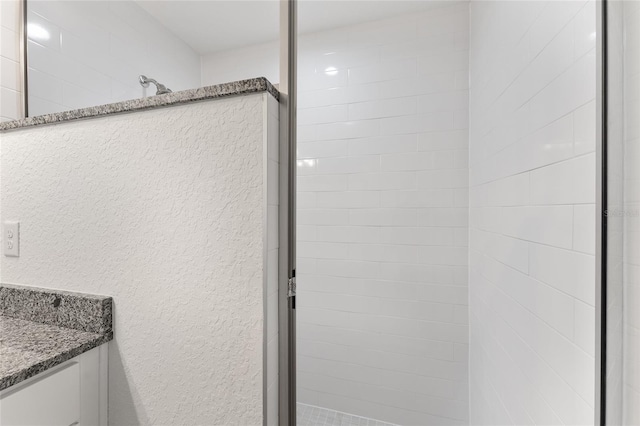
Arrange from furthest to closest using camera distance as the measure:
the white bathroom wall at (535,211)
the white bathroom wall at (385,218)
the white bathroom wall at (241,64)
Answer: the white bathroom wall at (385,218), the white bathroom wall at (241,64), the white bathroom wall at (535,211)

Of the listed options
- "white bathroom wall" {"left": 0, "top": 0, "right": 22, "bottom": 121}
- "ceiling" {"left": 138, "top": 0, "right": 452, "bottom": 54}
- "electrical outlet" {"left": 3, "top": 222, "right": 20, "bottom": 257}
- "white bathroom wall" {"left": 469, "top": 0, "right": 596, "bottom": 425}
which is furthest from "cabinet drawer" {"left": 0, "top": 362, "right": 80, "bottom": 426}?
"white bathroom wall" {"left": 469, "top": 0, "right": 596, "bottom": 425}

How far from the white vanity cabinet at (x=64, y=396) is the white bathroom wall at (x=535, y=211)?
1158 millimetres

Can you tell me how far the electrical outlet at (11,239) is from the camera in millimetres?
912

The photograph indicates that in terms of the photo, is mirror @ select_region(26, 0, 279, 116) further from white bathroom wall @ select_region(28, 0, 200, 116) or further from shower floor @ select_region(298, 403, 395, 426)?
shower floor @ select_region(298, 403, 395, 426)

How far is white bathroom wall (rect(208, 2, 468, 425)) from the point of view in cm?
149

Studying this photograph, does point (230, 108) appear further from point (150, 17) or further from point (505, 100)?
point (505, 100)

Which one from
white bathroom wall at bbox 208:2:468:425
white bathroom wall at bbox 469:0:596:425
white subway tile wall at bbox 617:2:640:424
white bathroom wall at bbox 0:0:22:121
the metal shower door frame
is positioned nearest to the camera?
white subway tile wall at bbox 617:2:640:424

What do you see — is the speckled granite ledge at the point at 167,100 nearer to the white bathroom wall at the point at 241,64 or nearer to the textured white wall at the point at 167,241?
the textured white wall at the point at 167,241

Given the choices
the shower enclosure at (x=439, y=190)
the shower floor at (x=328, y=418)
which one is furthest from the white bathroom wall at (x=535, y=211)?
the shower floor at (x=328, y=418)

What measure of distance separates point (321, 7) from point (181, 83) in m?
0.93

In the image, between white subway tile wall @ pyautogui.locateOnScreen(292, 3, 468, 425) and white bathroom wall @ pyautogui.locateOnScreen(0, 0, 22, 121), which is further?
white subway tile wall @ pyautogui.locateOnScreen(292, 3, 468, 425)

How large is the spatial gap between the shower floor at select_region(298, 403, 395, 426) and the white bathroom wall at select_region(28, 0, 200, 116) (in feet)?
5.82

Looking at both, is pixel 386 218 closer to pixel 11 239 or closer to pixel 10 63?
pixel 11 239

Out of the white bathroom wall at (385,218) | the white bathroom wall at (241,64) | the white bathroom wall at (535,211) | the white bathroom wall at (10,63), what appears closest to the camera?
the white bathroom wall at (535,211)
